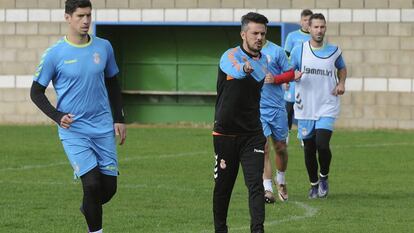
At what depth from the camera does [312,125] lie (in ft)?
50.8

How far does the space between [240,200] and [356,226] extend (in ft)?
8.84

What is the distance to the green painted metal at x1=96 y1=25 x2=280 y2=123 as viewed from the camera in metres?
31.3

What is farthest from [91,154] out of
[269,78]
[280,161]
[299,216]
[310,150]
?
[310,150]

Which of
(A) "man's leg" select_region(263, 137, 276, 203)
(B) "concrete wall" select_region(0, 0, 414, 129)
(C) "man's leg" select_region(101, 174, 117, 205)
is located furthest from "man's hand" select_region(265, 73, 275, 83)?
(B) "concrete wall" select_region(0, 0, 414, 129)

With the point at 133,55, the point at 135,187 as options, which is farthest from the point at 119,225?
the point at 133,55

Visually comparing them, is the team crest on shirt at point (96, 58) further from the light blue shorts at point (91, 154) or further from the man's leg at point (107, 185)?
the man's leg at point (107, 185)

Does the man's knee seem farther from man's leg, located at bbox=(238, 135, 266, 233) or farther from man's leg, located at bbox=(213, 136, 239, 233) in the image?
man's leg, located at bbox=(238, 135, 266, 233)

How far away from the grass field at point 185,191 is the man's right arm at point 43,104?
2.05 metres

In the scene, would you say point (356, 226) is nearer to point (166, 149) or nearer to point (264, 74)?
point (264, 74)

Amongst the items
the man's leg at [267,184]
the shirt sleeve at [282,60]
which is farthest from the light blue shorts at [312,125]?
the shirt sleeve at [282,60]

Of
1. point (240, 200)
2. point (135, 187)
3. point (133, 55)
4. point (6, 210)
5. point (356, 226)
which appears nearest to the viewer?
point (356, 226)

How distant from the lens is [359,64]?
28.8 meters

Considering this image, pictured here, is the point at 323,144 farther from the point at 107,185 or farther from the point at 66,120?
the point at 66,120

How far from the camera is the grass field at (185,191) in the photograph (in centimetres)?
1281
